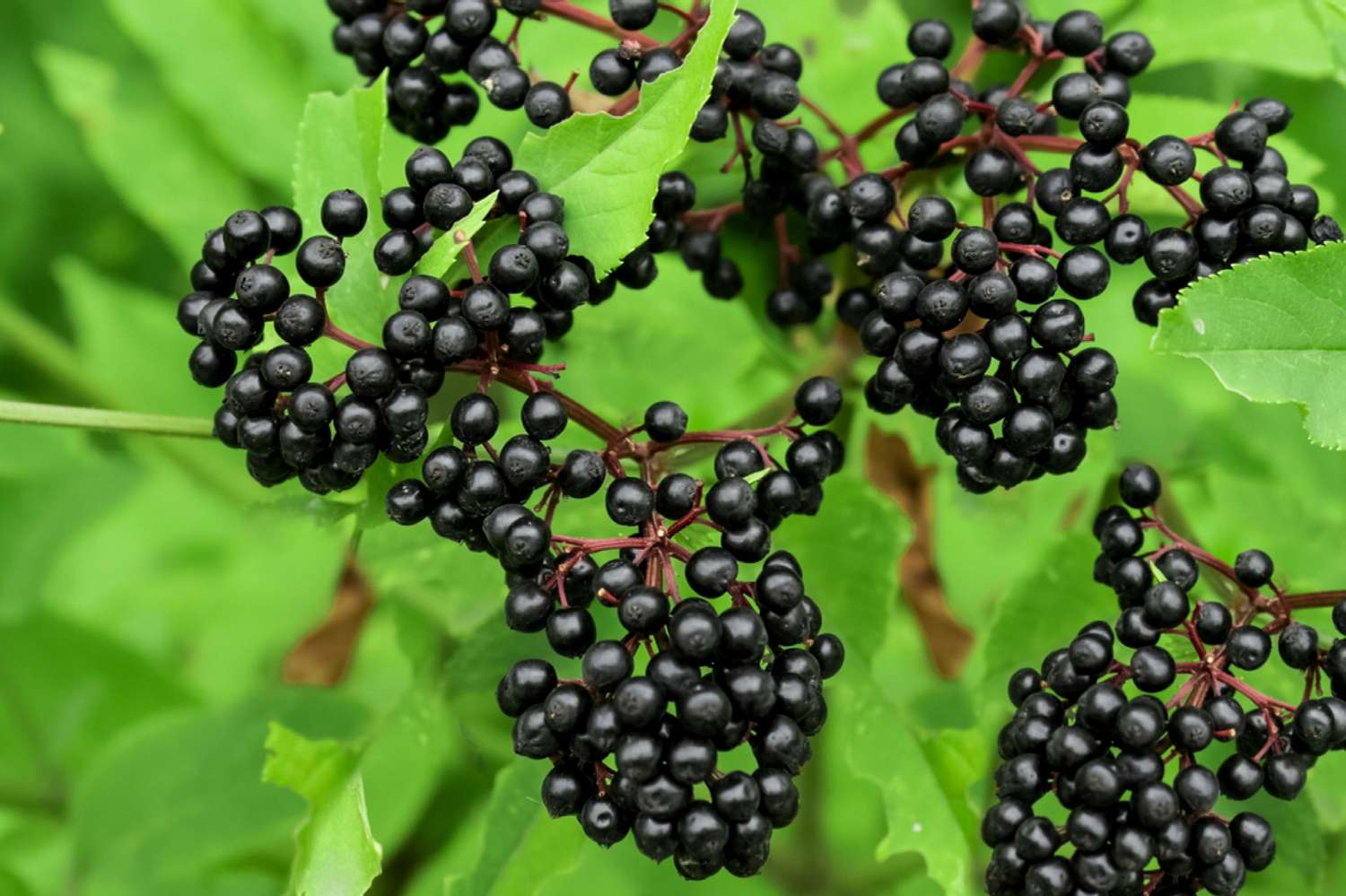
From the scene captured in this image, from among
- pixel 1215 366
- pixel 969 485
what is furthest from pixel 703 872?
pixel 1215 366

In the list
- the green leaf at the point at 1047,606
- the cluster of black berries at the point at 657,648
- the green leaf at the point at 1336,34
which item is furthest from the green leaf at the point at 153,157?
the green leaf at the point at 1336,34

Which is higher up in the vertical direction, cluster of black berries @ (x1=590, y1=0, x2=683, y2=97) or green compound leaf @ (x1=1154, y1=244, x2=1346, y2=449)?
cluster of black berries @ (x1=590, y1=0, x2=683, y2=97)

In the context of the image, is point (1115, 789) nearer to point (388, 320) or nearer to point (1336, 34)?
point (388, 320)

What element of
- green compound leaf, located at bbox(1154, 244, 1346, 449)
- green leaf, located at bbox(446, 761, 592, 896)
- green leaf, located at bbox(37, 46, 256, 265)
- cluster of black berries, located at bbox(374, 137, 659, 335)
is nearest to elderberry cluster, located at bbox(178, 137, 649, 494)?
cluster of black berries, located at bbox(374, 137, 659, 335)

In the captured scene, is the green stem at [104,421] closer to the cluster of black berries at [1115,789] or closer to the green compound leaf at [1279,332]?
the cluster of black berries at [1115,789]

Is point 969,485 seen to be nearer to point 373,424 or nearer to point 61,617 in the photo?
point 373,424

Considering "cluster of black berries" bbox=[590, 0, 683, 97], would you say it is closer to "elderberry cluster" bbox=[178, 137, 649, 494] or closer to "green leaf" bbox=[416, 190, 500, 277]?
"elderberry cluster" bbox=[178, 137, 649, 494]

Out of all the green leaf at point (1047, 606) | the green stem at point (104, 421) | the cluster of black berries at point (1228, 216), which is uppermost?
the green stem at point (104, 421)
